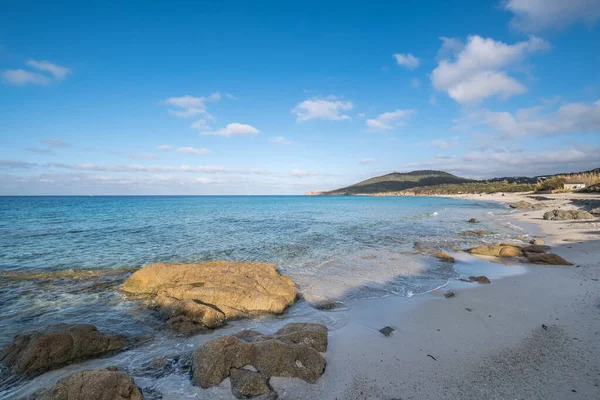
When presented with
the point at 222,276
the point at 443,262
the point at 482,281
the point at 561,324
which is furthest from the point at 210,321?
the point at 443,262

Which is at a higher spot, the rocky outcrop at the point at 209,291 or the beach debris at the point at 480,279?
the rocky outcrop at the point at 209,291

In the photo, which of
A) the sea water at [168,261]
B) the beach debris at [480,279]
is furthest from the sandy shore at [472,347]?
the sea water at [168,261]

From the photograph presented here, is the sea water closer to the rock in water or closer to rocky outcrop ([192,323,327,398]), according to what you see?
the rock in water

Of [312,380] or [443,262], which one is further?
[443,262]

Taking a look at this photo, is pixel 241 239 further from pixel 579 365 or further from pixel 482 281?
pixel 579 365

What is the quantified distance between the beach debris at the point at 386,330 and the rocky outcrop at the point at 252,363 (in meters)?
2.22

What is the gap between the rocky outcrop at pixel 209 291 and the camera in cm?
834

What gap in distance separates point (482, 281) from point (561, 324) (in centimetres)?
430

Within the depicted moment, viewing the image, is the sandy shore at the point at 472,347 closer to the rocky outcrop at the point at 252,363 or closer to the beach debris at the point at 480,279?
the rocky outcrop at the point at 252,363

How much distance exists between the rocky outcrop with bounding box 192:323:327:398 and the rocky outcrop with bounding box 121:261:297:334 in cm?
248

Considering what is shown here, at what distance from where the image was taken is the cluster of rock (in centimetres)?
1401

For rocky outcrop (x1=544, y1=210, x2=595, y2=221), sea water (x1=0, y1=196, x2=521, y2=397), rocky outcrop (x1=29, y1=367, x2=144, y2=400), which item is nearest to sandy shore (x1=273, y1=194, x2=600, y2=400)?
sea water (x1=0, y1=196, x2=521, y2=397)

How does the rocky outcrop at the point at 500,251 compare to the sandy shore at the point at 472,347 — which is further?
the rocky outcrop at the point at 500,251

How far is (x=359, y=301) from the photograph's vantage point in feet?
33.5
